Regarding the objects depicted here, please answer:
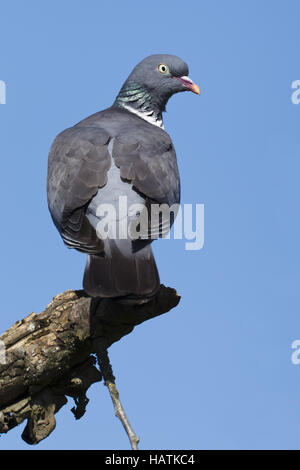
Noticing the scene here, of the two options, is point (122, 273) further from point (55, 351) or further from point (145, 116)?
point (145, 116)

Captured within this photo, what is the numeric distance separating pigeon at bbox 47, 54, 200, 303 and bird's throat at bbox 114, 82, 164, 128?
19.5 inches

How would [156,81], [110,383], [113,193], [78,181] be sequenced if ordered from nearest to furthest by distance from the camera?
[110,383]
[113,193]
[78,181]
[156,81]

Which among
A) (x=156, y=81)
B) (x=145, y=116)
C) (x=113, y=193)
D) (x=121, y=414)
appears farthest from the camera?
(x=156, y=81)

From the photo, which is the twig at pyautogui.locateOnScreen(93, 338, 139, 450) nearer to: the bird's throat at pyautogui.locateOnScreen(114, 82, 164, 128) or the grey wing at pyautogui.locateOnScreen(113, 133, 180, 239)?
the grey wing at pyautogui.locateOnScreen(113, 133, 180, 239)

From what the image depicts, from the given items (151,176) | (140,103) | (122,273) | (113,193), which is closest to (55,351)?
(122,273)

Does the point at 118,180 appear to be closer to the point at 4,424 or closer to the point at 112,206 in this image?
the point at 112,206

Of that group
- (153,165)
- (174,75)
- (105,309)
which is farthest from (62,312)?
(174,75)

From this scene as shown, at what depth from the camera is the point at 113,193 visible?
21.4 ft

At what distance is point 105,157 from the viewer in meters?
6.73

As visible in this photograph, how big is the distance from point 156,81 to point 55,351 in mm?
3203

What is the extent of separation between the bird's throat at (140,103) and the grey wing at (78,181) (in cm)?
114

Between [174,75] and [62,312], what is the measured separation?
306 cm

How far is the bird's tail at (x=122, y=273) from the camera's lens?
19.6ft

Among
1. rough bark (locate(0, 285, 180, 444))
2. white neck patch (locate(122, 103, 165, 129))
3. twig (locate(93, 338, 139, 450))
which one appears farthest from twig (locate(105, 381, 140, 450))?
white neck patch (locate(122, 103, 165, 129))
